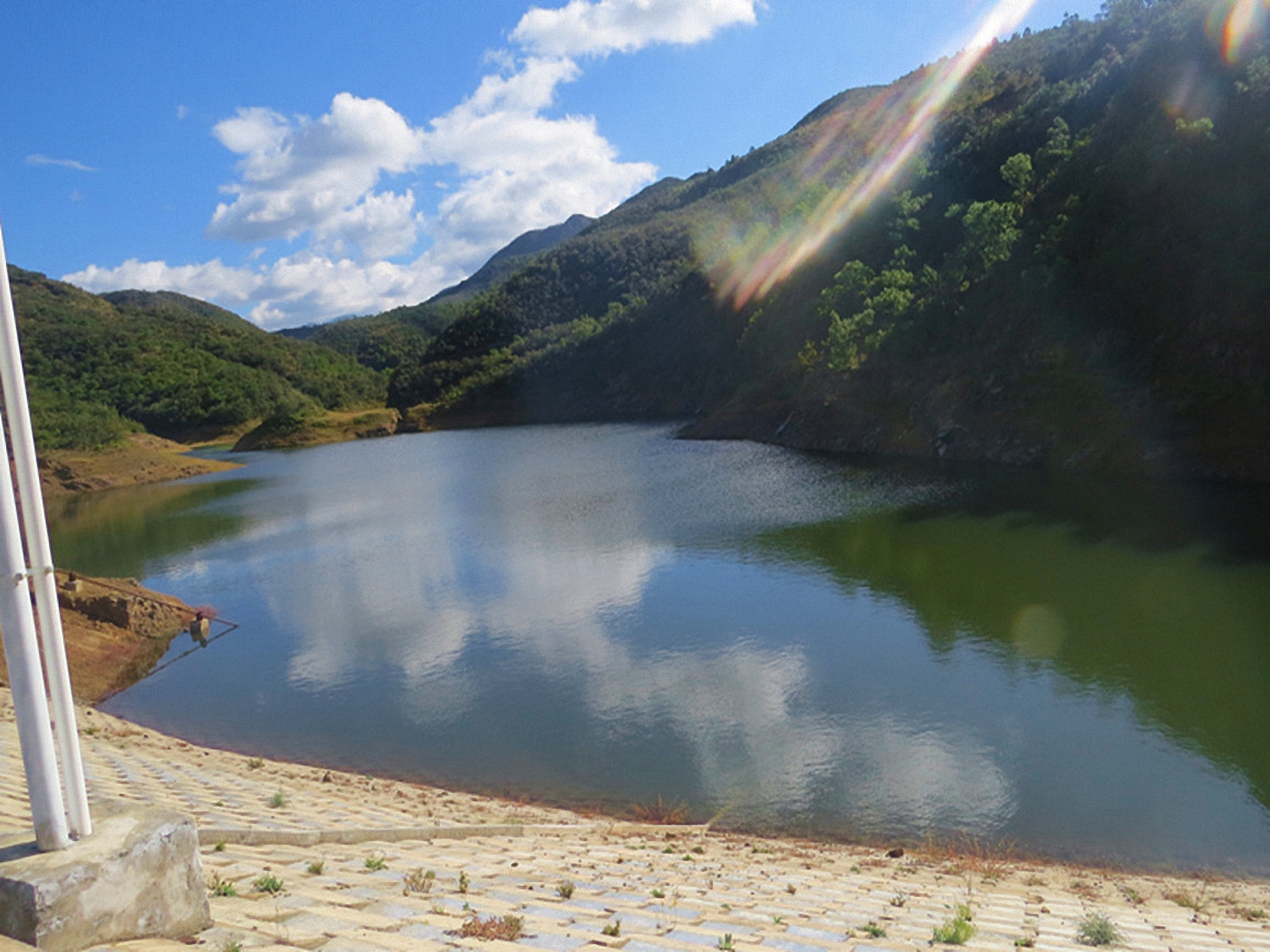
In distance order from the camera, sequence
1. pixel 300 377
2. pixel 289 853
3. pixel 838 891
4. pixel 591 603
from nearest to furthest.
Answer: pixel 289 853 → pixel 838 891 → pixel 591 603 → pixel 300 377

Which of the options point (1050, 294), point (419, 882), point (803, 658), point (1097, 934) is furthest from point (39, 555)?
point (1050, 294)

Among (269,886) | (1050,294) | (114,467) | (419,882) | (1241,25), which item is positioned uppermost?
(1241,25)

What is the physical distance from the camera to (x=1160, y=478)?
109ft

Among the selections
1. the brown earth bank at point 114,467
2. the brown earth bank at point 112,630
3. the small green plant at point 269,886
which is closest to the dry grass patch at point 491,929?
the small green plant at point 269,886

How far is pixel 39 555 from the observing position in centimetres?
306

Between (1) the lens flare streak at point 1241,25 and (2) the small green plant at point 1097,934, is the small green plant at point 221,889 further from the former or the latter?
(1) the lens flare streak at point 1241,25

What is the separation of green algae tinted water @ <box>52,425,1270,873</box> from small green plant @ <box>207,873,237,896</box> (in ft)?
28.8

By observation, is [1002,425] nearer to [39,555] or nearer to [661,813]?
[661,813]

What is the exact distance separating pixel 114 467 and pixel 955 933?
8525 cm

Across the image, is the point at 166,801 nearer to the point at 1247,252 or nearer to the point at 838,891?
the point at 838,891

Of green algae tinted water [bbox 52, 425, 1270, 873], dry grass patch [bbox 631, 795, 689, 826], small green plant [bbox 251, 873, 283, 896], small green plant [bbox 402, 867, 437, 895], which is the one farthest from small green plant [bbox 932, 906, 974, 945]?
dry grass patch [bbox 631, 795, 689, 826]

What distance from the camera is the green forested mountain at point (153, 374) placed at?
111750 millimetres

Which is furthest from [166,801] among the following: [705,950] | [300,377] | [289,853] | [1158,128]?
[300,377]

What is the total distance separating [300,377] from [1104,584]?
14173cm
